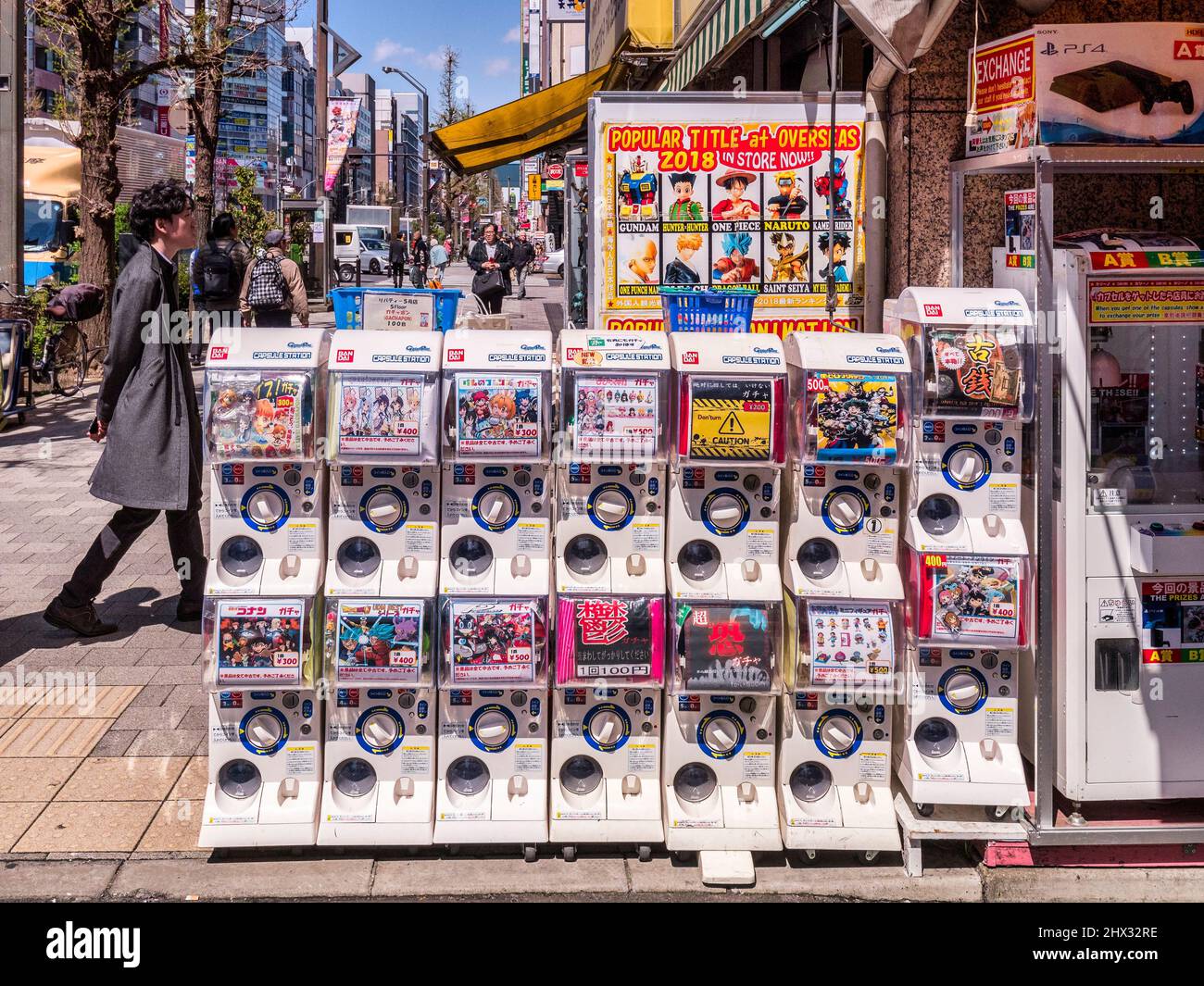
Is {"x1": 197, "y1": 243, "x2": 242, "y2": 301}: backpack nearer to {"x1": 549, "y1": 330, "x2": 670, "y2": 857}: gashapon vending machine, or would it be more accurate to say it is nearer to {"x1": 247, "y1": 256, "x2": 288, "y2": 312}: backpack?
{"x1": 247, "y1": 256, "x2": 288, "y2": 312}: backpack

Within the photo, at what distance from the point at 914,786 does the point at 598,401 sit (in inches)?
66.0

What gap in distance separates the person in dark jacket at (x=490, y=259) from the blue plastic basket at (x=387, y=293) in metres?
13.5

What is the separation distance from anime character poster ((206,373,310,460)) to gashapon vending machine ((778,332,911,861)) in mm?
1630

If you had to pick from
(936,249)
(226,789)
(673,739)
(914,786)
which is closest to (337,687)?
(226,789)

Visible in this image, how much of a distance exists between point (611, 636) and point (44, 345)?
12149 millimetres

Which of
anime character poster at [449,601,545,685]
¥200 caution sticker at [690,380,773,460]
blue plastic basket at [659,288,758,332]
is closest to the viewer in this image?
¥200 caution sticker at [690,380,773,460]

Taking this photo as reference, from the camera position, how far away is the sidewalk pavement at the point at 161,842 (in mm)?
3877

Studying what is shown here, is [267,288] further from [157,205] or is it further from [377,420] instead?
[377,420]

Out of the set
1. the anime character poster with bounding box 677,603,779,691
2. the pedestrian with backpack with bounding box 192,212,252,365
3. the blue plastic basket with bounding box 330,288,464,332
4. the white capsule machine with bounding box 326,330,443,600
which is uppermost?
the pedestrian with backpack with bounding box 192,212,252,365

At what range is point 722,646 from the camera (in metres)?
3.87

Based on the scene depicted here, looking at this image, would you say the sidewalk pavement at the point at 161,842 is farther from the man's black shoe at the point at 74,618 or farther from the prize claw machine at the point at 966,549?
the prize claw machine at the point at 966,549

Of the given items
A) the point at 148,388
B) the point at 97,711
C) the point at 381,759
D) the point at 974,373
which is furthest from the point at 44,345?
the point at 974,373

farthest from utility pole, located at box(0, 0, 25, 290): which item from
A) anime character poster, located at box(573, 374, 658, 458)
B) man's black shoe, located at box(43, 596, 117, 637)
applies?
anime character poster, located at box(573, 374, 658, 458)

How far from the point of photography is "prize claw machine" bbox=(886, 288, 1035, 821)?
3820 mm
